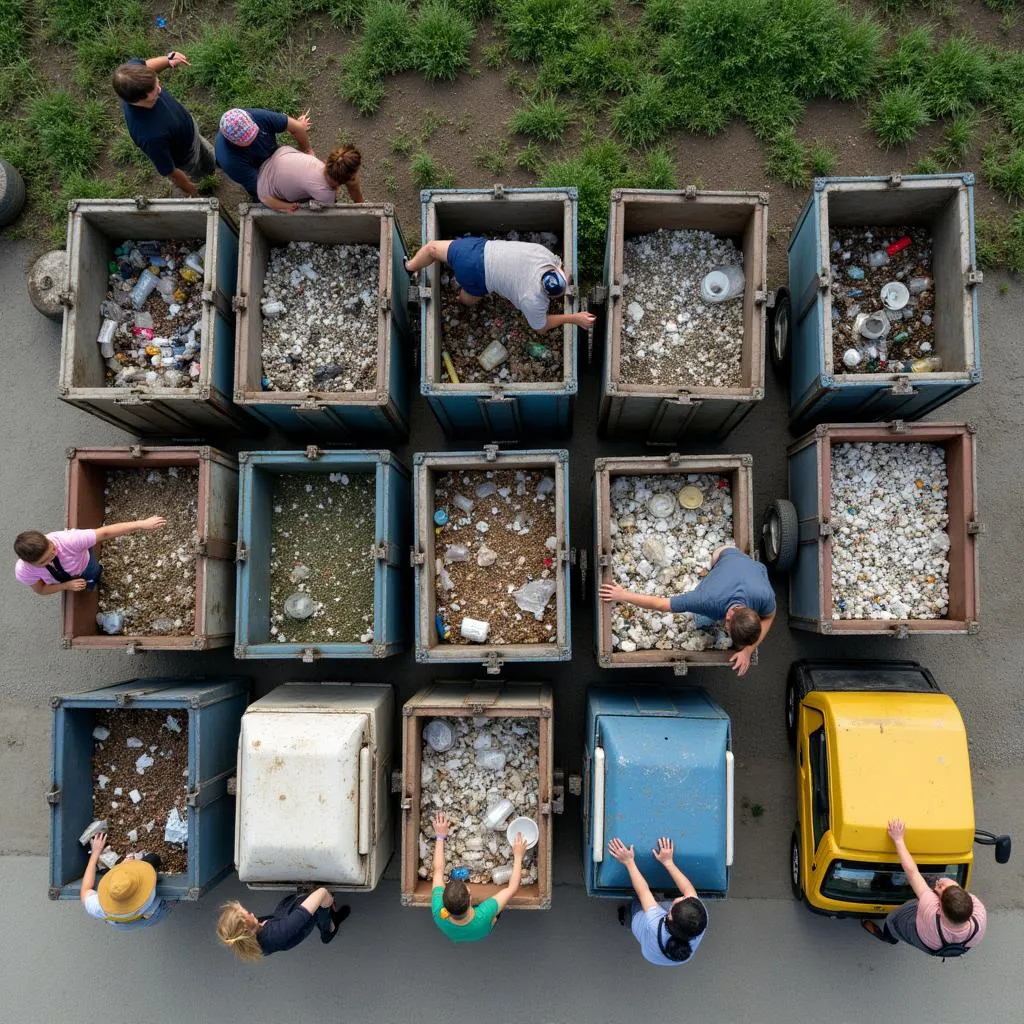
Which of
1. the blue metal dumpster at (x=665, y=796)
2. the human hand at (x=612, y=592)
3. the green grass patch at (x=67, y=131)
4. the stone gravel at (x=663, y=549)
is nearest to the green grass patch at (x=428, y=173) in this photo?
the green grass patch at (x=67, y=131)

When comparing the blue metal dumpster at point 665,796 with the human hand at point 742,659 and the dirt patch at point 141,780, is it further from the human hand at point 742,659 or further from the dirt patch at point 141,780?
the dirt patch at point 141,780

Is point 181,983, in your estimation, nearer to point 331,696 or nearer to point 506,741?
point 331,696

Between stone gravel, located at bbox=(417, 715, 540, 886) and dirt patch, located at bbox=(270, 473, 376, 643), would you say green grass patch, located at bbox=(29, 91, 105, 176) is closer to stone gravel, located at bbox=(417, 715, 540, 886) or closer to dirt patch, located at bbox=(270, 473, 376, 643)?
dirt patch, located at bbox=(270, 473, 376, 643)

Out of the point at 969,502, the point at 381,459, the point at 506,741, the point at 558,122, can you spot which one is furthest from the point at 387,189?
the point at 969,502

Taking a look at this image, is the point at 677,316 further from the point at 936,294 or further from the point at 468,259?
the point at 936,294

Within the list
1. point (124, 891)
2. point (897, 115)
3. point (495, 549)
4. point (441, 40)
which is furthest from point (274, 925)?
point (897, 115)

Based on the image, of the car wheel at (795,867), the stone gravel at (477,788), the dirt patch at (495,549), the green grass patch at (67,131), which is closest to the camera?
the stone gravel at (477,788)
